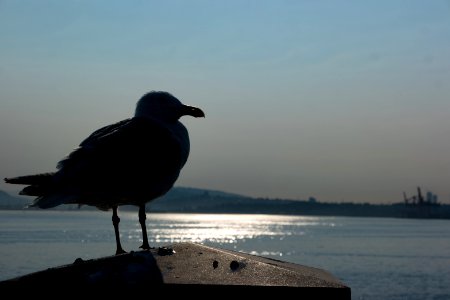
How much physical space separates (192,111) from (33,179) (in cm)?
202

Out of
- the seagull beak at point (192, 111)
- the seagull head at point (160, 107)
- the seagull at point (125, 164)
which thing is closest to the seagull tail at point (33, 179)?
the seagull at point (125, 164)

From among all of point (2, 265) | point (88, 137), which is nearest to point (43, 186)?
point (88, 137)

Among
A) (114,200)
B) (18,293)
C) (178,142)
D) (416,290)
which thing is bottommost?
(416,290)

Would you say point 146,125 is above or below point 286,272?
above

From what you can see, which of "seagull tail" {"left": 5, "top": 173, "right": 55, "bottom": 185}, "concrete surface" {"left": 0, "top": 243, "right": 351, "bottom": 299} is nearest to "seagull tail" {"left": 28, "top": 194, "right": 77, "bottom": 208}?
"seagull tail" {"left": 5, "top": 173, "right": 55, "bottom": 185}

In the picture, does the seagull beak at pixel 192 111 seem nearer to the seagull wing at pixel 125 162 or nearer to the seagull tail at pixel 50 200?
the seagull wing at pixel 125 162

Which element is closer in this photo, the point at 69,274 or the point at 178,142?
the point at 69,274

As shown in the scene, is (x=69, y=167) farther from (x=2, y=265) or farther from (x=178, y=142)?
(x=2, y=265)

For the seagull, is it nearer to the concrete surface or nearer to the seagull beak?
the seagull beak

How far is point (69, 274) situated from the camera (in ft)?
10.8

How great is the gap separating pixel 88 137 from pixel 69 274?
8.45 feet

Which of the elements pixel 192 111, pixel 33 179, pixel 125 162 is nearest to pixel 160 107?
pixel 192 111

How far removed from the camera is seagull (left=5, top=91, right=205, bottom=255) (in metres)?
5.09

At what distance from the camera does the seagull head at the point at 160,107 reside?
6.33 metres
